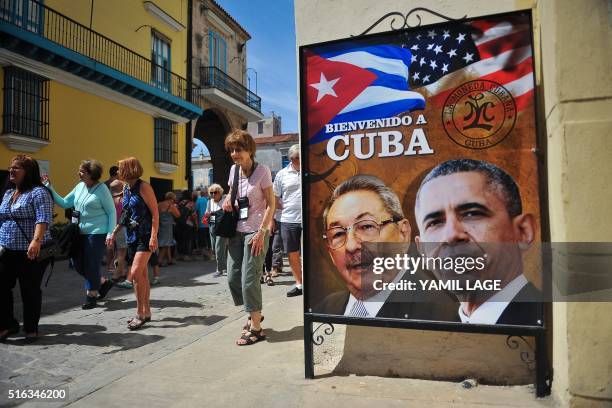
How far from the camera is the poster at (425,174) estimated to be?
237 cm

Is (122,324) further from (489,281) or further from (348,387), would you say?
(489,281)

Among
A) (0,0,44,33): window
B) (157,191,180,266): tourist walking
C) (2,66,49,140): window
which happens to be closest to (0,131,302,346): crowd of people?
(157,191,180,266): tourist walking

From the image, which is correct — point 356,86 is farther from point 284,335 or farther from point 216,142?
point 216,142

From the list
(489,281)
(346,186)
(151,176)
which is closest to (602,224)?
(489,281)

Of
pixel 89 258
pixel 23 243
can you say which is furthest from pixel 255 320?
pixel 89 258

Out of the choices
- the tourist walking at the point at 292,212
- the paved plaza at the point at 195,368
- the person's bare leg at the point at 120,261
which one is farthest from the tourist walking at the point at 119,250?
the tourist walking at the point at 292,212

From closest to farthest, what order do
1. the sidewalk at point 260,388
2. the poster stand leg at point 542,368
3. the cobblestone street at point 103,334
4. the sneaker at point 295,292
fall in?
the poster stand leg at point 542,368 → the sidewalk at point 260,388 → the cobblestone street at point 103,334 → the sneaker at point 295,292

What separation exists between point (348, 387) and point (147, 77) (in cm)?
1571

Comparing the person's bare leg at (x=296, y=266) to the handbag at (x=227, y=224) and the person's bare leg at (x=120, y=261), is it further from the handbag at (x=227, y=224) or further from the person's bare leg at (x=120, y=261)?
the person's bare leg at (x=120, y=261)

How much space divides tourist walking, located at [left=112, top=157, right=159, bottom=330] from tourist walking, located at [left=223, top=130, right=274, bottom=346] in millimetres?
1092

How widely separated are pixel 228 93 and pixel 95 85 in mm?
8193

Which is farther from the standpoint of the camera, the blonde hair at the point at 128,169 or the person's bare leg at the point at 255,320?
the blonde hair at the point at 128,169

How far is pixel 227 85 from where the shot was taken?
20.9 metres

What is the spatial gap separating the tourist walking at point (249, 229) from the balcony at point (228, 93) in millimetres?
15812
